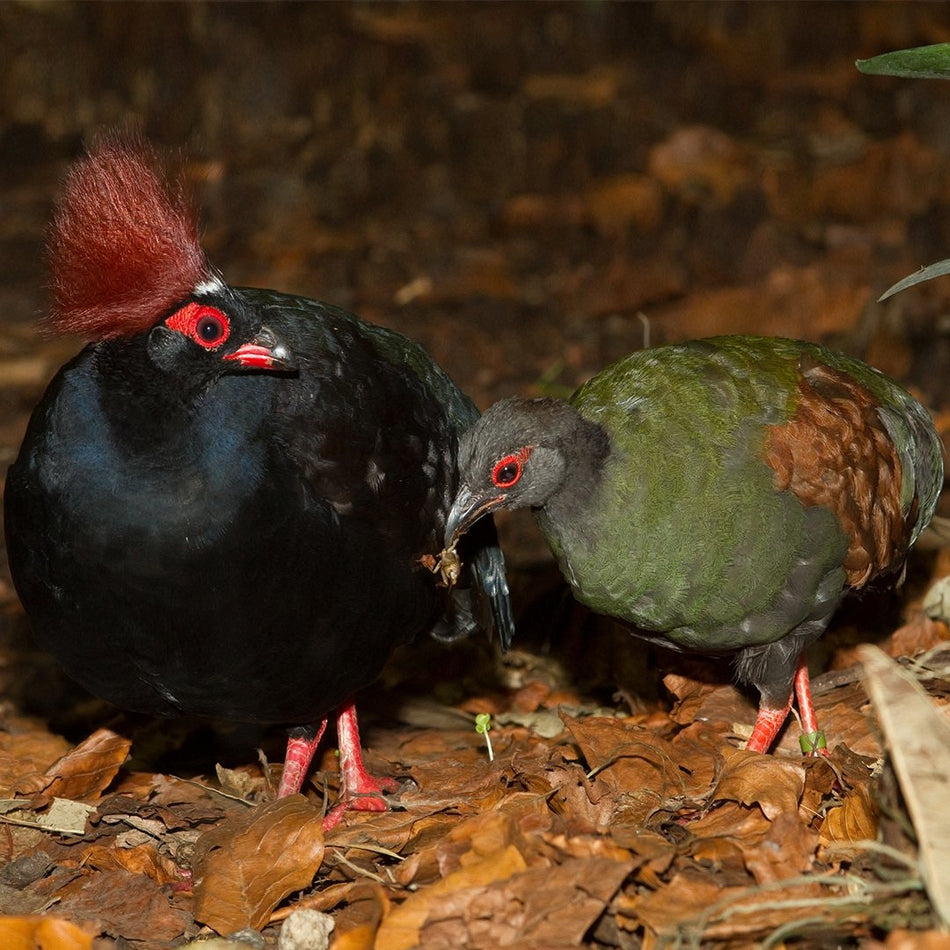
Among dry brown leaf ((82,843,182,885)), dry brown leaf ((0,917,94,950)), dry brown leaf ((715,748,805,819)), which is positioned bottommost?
dry brown leaf ((82,843,182,885))

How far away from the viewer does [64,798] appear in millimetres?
4523

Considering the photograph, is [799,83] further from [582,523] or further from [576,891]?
[576,891]

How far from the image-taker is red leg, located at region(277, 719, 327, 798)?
468 centimetres

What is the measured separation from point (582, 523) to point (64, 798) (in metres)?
1.86

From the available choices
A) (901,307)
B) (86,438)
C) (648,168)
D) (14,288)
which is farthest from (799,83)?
(86,438)

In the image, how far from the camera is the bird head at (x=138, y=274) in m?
3.72

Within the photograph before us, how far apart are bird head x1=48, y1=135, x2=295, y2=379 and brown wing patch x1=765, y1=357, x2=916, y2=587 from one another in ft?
5.39

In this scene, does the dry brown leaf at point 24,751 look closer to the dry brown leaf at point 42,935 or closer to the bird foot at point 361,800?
the bird foot at point 361,800

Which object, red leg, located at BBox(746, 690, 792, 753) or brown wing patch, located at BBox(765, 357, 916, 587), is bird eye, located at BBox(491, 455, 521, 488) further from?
red leg, located at BBox(746, 690, 792, 753)

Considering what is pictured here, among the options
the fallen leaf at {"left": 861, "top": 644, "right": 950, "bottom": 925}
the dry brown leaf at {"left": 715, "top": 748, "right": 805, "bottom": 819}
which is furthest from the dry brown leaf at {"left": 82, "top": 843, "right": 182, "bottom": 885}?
the fallen leaf at {"left": 861, "top": 644, "right": 950, "bottom": 925}

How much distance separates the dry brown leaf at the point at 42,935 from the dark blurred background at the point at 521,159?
4555 mm

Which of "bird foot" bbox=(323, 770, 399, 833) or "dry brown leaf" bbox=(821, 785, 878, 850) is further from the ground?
"dry brown leaf" bbox=(821, 785, 878, 850)

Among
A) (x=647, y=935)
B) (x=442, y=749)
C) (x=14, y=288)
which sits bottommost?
(x=442, y=749)

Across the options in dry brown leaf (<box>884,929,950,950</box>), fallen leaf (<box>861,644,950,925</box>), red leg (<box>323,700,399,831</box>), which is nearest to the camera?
dry brown leaf (<box>884,929,950,950</box>)
